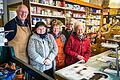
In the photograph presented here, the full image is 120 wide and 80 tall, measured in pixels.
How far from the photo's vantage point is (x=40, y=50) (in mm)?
2049

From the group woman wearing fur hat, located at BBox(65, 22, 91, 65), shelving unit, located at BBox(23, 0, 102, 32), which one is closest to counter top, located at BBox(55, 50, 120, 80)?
woman wearing fur hat, located at BBox(65, 22, 91, 65)

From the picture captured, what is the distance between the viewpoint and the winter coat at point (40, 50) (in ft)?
6.61

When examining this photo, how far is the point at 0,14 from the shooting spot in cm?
396

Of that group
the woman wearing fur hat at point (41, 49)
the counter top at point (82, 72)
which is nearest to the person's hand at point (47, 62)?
the woman wearing fur hat at point (41, 49)

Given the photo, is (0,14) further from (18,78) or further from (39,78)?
(39,78)

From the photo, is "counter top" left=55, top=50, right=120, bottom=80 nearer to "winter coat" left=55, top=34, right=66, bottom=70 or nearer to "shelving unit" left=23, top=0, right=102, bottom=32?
"winter coat" left=55, top=34, right=66, bottom=70

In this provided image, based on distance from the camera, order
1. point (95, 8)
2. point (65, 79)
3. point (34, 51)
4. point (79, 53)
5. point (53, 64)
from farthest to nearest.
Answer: point (95, 8) → point (79, 53) → point (53, 64) → point (34, 51) → point (65, 79)

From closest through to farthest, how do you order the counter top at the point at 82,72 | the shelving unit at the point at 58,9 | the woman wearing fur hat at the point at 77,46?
the counter top at the point at 82,72 < the woman wearing fur hat at the point at 77,46 < the shelving unit at the point at 58,9

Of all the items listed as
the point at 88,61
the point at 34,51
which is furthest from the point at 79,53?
the point at 34,51

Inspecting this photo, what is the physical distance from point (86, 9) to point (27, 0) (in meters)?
2.88

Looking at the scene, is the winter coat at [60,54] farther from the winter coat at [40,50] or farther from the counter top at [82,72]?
the counter top at [82,72]

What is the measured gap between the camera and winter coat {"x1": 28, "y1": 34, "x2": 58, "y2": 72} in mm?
2016

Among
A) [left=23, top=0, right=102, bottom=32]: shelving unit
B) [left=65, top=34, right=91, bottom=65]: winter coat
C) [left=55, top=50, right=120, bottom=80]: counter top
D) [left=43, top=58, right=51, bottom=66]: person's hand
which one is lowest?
[left=55, top=50, right=120, bottom=80]: counter top

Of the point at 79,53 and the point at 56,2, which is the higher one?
the point at 56,2
